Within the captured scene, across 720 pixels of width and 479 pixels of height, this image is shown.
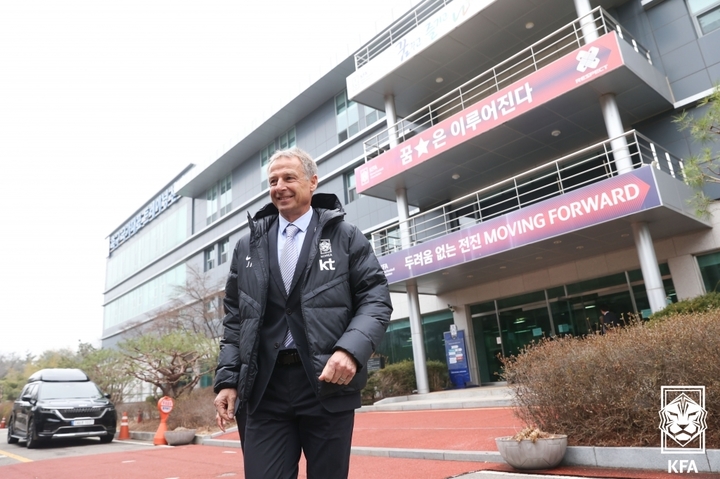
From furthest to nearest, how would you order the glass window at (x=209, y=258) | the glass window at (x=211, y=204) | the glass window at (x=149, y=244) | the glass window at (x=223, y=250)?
1. the glass window at (x=149, y=244)
2. the glass window at (x=211, y=204)
3. the glass window at (x=209, y=258)
4. the glass window at (x=223, y=250)

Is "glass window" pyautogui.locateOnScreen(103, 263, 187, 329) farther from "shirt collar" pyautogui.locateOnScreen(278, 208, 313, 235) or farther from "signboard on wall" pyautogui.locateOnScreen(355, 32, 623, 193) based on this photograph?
"shirt collar" pyautogui.locateOnScreen(278, 208, 313, 235)

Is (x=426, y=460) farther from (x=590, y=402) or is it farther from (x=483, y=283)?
(x=483, y=283)

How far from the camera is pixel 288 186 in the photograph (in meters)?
2.47

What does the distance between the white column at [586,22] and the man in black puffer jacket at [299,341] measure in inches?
523

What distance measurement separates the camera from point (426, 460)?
6734 mm

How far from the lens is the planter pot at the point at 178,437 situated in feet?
39.5

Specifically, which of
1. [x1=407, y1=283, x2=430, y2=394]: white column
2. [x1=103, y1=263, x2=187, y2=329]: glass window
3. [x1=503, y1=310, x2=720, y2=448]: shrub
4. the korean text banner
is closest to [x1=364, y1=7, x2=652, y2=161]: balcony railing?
the korean text banner

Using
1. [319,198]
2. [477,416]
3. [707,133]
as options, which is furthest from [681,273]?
[319,198]

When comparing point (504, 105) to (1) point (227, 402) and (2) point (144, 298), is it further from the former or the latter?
(2) point (144, 298)

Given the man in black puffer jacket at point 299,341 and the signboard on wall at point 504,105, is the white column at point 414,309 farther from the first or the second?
the man in black puffer jacket at point 299,341

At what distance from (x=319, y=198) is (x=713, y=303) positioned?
9.96m

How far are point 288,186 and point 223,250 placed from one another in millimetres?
31966

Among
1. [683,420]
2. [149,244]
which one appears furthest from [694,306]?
[149,244]

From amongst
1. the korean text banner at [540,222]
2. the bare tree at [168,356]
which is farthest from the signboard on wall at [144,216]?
the korean text banner at [540,222]
